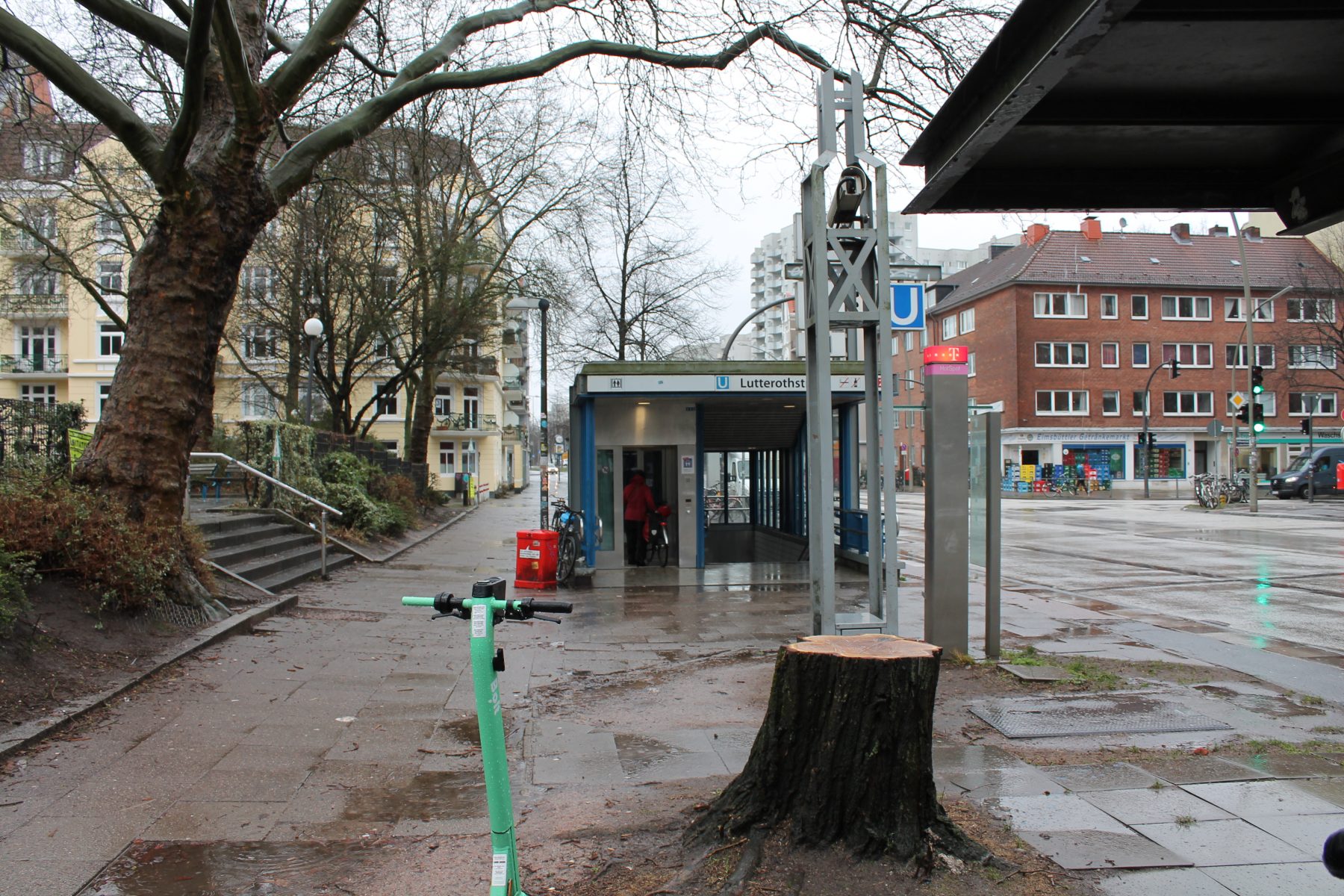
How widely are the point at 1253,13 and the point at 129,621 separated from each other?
848 centimetres

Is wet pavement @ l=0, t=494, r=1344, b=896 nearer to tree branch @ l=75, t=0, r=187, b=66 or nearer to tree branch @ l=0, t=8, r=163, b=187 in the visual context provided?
tree branch @ l=0, t=8, r=163, b=187

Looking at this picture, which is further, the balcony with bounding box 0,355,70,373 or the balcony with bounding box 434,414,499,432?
the balcony with bounding box 434,414,499,432

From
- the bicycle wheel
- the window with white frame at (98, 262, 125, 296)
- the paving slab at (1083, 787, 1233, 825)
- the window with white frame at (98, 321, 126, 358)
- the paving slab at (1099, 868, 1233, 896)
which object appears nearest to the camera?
the paving slab at (1099, 868, 1233, 896)

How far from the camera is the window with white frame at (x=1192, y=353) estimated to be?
60.5m

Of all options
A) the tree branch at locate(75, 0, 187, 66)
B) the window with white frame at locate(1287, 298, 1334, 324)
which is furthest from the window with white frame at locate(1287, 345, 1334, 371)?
the tree branch at locate(75, 0, 187, 66)

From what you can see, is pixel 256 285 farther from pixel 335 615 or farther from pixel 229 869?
pixel 229 869

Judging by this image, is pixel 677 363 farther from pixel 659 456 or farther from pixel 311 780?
pixel 311 780

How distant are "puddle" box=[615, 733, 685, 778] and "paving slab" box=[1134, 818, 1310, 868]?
8.02ft

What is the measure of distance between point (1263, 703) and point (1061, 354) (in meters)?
56.1

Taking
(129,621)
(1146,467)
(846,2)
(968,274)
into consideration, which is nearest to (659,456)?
(846,2)

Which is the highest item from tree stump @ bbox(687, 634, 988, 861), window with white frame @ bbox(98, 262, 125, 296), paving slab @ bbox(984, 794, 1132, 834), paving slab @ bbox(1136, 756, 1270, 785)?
window with white frame @ bbox(98, 262, 125, 296)

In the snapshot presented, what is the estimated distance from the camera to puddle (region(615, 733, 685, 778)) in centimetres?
540

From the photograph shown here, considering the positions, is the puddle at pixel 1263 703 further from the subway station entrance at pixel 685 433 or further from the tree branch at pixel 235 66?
the tree branch at pixel 235 66

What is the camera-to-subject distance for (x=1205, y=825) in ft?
13.9
